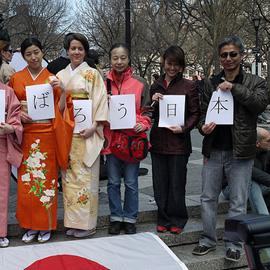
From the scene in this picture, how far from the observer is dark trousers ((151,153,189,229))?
3623 mm

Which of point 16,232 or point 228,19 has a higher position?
point 228,19

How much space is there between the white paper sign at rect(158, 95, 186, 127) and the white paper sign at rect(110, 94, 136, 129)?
0.86 feet

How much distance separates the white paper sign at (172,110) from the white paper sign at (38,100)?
1.00 m

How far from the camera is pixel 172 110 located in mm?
3551

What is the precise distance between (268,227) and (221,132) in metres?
2.45

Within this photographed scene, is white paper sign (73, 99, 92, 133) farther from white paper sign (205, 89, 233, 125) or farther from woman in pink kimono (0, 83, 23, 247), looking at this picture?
white paper sign (205, 89, 233, 125)

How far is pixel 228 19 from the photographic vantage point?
18109 mm

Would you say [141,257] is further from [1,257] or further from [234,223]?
[234,223]

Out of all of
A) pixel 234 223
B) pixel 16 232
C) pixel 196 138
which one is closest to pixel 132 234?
pixel 16 232

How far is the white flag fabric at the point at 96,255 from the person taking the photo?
2998 mm

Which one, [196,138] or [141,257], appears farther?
[196,138]

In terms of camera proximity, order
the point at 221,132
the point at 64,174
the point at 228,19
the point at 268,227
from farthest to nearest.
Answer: the point at 228,19 → the point at 64,174 → the point at 221,132 → the point at 268,227

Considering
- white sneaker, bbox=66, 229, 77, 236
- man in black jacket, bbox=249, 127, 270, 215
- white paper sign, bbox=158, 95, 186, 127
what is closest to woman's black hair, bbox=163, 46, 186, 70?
white paper sign, bbox=158, 95, 186, 127

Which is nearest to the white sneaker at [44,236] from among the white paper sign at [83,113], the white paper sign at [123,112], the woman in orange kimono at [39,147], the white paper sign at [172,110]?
the woman in orange kimono at [39,147]
